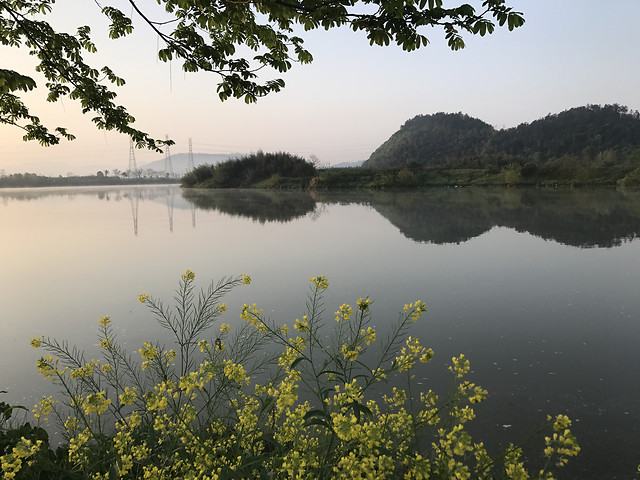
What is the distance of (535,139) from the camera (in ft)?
316

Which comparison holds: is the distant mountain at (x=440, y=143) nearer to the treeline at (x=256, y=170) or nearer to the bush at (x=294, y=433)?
the treeline at (x=256, y=170)

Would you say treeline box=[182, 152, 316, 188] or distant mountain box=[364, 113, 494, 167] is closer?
treeline box=[182, 152, 316, 188]

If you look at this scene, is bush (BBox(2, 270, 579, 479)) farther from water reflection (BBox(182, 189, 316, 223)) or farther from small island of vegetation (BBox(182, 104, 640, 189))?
small island of vegetation (BBox(182, 104, 640, 189))

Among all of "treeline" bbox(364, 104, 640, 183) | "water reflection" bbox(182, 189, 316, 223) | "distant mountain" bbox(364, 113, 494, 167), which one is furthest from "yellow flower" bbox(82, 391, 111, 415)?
"distant mountain" bbox(364, 113, 494, 167)

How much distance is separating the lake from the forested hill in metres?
65.2

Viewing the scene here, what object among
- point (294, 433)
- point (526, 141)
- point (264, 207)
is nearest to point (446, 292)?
point (294, 433)

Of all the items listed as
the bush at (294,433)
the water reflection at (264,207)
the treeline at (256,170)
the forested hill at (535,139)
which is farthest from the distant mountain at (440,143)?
the bush at (294,433)

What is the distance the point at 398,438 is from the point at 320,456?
68cm

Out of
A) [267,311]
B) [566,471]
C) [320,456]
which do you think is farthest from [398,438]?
[267,311]

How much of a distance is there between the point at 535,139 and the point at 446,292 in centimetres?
10784

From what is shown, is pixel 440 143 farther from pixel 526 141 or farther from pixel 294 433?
pixel 294 433

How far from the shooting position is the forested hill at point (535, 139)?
8725 centimetres

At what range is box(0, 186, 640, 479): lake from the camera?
3.61m

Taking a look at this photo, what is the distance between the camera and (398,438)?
2.34 meters
